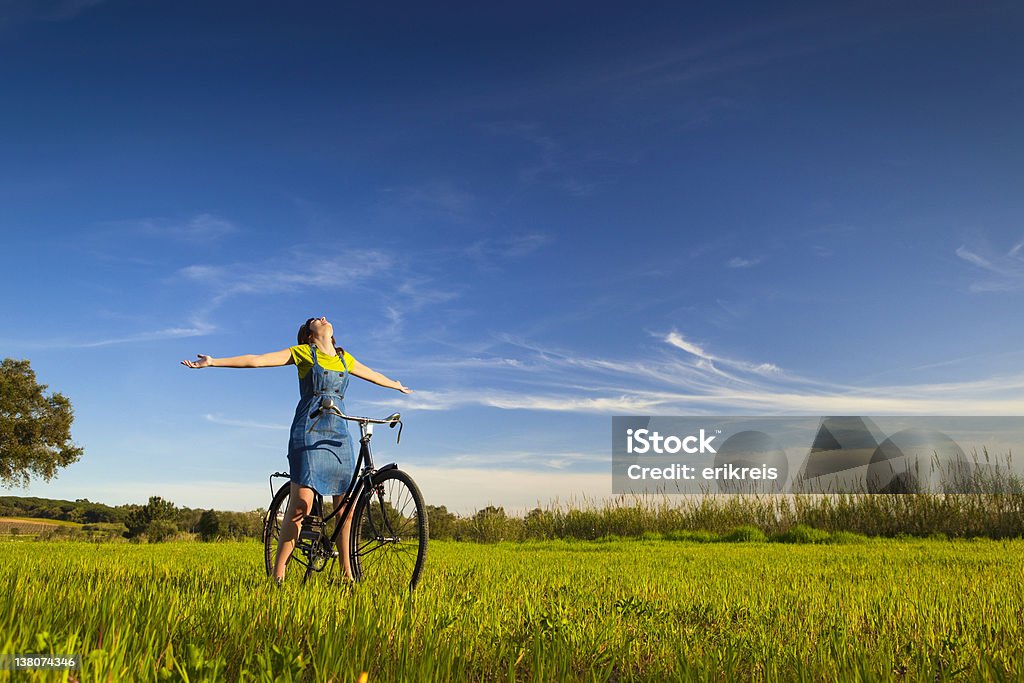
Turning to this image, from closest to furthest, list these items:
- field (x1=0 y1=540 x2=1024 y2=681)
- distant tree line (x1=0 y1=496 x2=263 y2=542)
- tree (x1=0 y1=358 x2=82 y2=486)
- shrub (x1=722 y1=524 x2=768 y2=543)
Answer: field (x1=0 y1=540 x2=1024 y2=681) < shrub (x1=722 y1=524 x2=768 y2=543) < distant tree line (x1=0 y1=496 x2=263 y2=542) < tree (x1=0 y1=358 x2=82 y2=486)

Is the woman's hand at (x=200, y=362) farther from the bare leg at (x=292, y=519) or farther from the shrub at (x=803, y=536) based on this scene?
the shrub at (x=803, y=536)

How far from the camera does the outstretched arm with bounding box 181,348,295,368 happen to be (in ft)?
18.7

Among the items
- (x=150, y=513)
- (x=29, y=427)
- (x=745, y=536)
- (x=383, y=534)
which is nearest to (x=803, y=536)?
(x=745, y=536)

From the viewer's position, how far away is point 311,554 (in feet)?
21.8

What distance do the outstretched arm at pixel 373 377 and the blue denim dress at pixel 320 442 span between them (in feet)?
0.79

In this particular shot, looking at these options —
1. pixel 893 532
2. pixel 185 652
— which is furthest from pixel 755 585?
pixel 893 532

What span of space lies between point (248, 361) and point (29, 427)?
38.9 meters

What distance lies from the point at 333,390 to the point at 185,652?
3.55 meters

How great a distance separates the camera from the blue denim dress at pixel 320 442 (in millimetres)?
6535

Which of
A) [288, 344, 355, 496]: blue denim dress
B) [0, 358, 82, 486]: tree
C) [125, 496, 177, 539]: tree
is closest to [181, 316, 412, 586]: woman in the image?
[288, 344, 355, 496]: blue denim dress

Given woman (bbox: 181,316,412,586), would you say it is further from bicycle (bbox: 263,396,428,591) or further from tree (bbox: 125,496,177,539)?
tree (bbox: 125,496,177,539)

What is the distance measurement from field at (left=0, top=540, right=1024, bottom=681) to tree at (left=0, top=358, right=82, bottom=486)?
36.0m

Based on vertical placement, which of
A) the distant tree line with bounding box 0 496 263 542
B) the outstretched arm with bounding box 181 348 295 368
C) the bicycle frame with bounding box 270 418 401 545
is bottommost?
the distant tree line with bounding box 0 496 263 542

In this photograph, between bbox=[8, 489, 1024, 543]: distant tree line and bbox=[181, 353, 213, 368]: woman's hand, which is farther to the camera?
bbox=[8, 489, 1024, 543]: distant tree line
